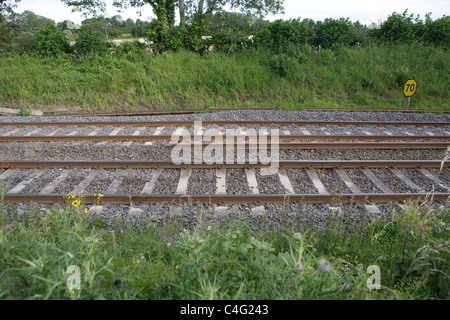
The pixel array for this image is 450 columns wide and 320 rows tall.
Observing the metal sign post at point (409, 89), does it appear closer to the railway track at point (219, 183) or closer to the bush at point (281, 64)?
the bush at point (281, 64)

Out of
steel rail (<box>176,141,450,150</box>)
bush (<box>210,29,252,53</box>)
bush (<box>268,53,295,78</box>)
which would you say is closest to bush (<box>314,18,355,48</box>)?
bush (<box>268,53,295,78</box>)

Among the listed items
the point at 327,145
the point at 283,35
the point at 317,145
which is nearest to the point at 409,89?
the point at 283,35

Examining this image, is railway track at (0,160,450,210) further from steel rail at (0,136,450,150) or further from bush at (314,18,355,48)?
bush at (314,18,355,48)

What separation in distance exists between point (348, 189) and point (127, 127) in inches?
267

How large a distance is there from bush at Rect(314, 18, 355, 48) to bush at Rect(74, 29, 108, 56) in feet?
37.9

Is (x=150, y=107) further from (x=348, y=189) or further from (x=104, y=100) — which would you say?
(x=348, y=189)

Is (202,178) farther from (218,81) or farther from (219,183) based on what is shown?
(218,81)

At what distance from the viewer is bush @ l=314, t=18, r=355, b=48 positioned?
16.9m

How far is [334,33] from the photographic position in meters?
16.9

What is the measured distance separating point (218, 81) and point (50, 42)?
9.11 metres

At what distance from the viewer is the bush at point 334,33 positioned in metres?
16.9

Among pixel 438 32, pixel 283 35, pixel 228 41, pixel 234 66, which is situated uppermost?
pixel 438 32

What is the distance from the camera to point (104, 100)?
42.5ft

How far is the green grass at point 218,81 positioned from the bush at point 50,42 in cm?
71
